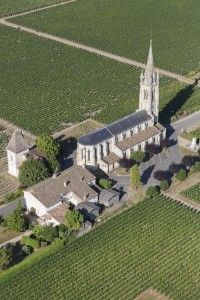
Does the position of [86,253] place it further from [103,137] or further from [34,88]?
[34,88]

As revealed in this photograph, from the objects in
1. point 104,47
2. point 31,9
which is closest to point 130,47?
point 104,47

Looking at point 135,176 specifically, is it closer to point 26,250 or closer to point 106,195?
point 106,195

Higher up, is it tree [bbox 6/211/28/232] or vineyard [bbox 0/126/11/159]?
tree [bbox 6/211/28/232]

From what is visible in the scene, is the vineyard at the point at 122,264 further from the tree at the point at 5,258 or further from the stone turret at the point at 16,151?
the stone turret at the point at 16,151

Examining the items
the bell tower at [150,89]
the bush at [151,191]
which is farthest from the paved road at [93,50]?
the bush at [151,191]

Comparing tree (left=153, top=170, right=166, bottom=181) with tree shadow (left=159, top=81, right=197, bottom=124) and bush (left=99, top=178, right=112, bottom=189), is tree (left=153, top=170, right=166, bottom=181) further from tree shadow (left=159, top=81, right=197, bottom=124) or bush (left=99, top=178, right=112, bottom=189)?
tree shadow (left=159, top=81, right=197, bottom=124)

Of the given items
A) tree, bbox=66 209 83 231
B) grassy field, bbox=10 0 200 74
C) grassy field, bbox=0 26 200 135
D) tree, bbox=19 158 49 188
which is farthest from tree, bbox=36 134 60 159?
grassy field, bbox=10 0 200 74
